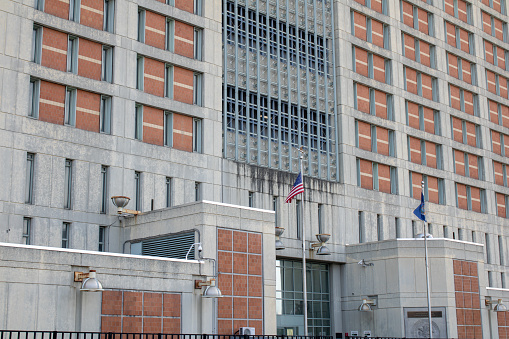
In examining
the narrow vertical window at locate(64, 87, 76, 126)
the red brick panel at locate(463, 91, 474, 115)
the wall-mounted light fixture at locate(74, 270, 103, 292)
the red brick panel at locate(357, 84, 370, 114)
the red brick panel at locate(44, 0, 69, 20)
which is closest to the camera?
the wall-mounted light fixture at locate(74, 270, 103, 292)

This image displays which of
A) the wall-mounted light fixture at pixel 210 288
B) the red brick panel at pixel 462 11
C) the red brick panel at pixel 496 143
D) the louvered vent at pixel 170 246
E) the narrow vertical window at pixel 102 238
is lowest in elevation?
the wall-mounted light fixture at pixel 210 288

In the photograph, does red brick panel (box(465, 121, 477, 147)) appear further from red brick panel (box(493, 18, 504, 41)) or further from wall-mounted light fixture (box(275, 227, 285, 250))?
wall-mounted light fixture (box(275, 227, 285, 250))

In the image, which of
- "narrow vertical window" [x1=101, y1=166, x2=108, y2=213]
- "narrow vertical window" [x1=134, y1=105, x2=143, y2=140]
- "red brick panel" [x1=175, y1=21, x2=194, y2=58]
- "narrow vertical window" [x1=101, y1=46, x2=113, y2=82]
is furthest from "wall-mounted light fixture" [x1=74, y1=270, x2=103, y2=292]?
"red brick panel" [x1=175, y1=21, x2=194, y2=58]

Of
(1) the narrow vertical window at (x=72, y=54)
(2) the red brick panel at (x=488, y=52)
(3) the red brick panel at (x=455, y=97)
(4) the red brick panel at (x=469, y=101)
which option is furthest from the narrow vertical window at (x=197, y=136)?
(2) the red brick panel at (x=488, y=52)

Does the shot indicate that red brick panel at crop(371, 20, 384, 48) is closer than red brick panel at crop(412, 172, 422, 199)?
No

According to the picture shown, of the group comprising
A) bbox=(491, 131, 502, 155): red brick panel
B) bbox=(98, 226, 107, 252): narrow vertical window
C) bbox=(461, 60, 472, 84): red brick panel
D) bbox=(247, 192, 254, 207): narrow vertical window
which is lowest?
bbox=(98, 226, 107, 252): narrow vertical window

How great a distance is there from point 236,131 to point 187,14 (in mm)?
8499

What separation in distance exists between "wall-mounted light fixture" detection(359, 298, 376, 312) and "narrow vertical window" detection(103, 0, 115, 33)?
83.3ft

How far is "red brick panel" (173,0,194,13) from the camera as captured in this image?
160 feet

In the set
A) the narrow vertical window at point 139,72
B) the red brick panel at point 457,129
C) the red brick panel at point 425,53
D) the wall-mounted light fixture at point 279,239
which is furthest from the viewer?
the red brick panel at point 457,129

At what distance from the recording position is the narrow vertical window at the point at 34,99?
4016 cm

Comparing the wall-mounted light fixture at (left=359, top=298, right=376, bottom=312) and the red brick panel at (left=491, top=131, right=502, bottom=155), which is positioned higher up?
the red brick panel at (left=491, top=131, right=502, bottom=155)

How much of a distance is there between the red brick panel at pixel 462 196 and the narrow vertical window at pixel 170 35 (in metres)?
32.3

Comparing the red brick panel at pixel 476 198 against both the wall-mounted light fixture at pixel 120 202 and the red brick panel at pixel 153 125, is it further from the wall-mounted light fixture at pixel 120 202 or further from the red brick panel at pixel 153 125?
the wall-mounted light fixture at pixel 120 202
